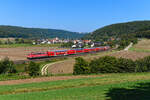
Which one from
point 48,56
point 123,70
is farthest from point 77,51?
point 123,70

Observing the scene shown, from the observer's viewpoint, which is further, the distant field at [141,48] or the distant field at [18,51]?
the distant field at [141,48]

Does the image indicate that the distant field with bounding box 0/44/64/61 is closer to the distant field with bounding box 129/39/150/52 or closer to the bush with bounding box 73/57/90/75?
the bush with bounding box 73/57/90/75

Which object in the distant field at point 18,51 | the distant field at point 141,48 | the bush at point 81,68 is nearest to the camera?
the bush at point 81,68

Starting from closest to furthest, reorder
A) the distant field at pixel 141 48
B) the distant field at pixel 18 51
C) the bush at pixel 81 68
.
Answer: the bush at pixel 81 68
the distant field at pixel 18 51
the distant field at pixel 141 48

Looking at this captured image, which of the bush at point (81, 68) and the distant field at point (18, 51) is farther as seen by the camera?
the distant field at point (18, 51)

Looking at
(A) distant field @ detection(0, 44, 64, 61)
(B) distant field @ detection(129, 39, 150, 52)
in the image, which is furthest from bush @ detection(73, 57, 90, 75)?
(B) distant field @ detection(129, 39, 150, 52)

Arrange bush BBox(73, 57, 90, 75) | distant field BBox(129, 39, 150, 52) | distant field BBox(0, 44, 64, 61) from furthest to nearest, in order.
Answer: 1. distant field BBox(129, 39, 150, 52)
2. distant field BBox(0, 44, 64, 61)
3. bush BBox(73, 57, 90, 75)

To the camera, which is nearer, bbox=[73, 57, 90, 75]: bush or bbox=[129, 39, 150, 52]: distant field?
Answer: bbox=[73, 57, 90, 75]: bush

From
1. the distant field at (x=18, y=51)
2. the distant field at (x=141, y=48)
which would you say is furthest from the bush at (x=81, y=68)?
the distant field at (x=141, y=48)

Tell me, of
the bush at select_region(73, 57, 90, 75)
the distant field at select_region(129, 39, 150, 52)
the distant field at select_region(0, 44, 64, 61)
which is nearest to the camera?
the bush at select_region(73, 57, 90, 75)

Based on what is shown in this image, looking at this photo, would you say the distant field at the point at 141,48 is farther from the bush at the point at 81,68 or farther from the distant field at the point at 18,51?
the bush at the point at 81,68

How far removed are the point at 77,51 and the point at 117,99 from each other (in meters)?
67.1

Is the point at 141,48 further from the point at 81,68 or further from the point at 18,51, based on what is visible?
the point at 81,68

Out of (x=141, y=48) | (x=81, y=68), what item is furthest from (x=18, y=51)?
(x=81, y=68)
